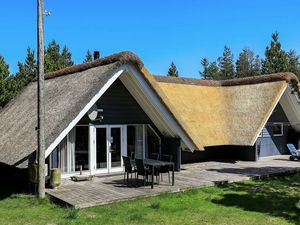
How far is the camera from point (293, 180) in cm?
1319

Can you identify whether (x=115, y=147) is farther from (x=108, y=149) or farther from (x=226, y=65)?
(x=226, y=65)

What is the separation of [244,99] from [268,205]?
11297 mm

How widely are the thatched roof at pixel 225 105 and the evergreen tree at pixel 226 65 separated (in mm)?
63594

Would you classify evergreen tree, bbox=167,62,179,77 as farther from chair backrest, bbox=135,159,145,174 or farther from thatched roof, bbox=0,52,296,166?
chair backrest, bbox=135,159,145,174

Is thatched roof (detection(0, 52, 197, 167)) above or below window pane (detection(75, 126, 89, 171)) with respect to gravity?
above

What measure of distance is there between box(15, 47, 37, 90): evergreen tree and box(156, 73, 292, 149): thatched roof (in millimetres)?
14882

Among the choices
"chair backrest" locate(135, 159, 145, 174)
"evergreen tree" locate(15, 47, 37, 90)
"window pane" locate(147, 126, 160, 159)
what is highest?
A: "evergreen tree" locate(15, 47, 37, 90)

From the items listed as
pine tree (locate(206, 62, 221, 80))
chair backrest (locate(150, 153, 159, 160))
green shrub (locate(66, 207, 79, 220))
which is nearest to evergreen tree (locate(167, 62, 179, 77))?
pine tree (locate(206, 62, 221, 80))

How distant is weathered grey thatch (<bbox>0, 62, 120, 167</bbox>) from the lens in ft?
34.8

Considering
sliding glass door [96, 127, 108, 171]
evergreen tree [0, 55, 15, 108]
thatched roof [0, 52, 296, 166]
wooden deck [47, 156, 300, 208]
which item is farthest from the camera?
evergreen tree [0, 55, 15, 108]

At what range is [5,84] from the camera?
2662 cm

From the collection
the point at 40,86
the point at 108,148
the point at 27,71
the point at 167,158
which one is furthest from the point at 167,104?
the point at 27,71

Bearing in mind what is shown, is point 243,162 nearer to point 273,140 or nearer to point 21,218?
point 273,140

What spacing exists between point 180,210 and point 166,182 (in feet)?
10.8
